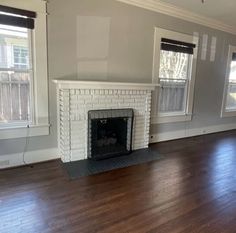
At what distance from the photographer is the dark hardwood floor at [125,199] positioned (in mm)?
1842

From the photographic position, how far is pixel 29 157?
3012mm

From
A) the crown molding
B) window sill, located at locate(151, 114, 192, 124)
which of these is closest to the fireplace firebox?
window sill, located at locate(151, 114, 192, 124)

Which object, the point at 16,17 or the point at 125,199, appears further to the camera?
the point at 16,17

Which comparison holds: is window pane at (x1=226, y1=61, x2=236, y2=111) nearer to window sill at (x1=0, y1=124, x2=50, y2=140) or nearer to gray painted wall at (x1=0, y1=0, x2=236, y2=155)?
gray painted wall at (x1=0, y1=0, x2=236, y2=155)

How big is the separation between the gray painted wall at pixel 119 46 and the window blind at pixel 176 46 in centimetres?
26

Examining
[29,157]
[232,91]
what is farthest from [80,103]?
[232,91]

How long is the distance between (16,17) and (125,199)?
2.66 meters

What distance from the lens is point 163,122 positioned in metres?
4.27

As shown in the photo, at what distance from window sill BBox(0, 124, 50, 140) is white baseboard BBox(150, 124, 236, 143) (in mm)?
2176

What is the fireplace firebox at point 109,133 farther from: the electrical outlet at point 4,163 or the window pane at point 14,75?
the electrical outlet at point 4,163

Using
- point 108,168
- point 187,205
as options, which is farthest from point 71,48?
point 187,205

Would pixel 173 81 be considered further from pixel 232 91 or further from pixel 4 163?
pixel 4 163

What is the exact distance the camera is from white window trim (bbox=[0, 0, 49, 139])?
273cm

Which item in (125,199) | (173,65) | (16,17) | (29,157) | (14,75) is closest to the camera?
(125,199)
